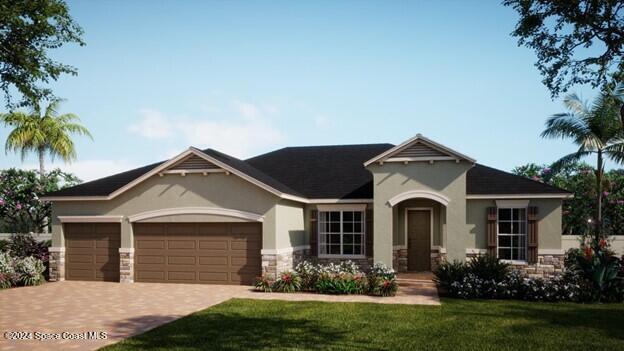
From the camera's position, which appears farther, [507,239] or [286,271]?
[507,239]

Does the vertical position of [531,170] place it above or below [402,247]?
above

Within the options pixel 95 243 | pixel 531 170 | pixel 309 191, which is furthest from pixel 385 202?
pixel 531 170

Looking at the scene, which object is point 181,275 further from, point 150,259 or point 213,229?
point 213,229

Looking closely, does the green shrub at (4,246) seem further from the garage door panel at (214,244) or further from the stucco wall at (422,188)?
the stucco wall at (422,188)

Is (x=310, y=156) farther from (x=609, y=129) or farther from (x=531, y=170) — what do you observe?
(x=531, y=170)

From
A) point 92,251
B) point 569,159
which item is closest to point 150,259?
point 92,251

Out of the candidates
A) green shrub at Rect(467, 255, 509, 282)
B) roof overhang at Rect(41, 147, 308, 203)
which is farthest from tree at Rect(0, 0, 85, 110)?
green shrub at Rect(467, 255, 509, 282)

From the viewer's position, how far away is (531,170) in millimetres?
37000

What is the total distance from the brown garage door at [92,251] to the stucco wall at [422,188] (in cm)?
979

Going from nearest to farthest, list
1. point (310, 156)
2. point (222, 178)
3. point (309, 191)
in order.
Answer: point (222, 178) < point (309, 191) < point (310, 156)

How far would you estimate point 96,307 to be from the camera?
13.1 m

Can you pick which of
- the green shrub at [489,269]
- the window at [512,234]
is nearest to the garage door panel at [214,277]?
the green shrub at [489,269]

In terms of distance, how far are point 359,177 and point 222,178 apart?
19.8ft

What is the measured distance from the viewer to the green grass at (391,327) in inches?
369
